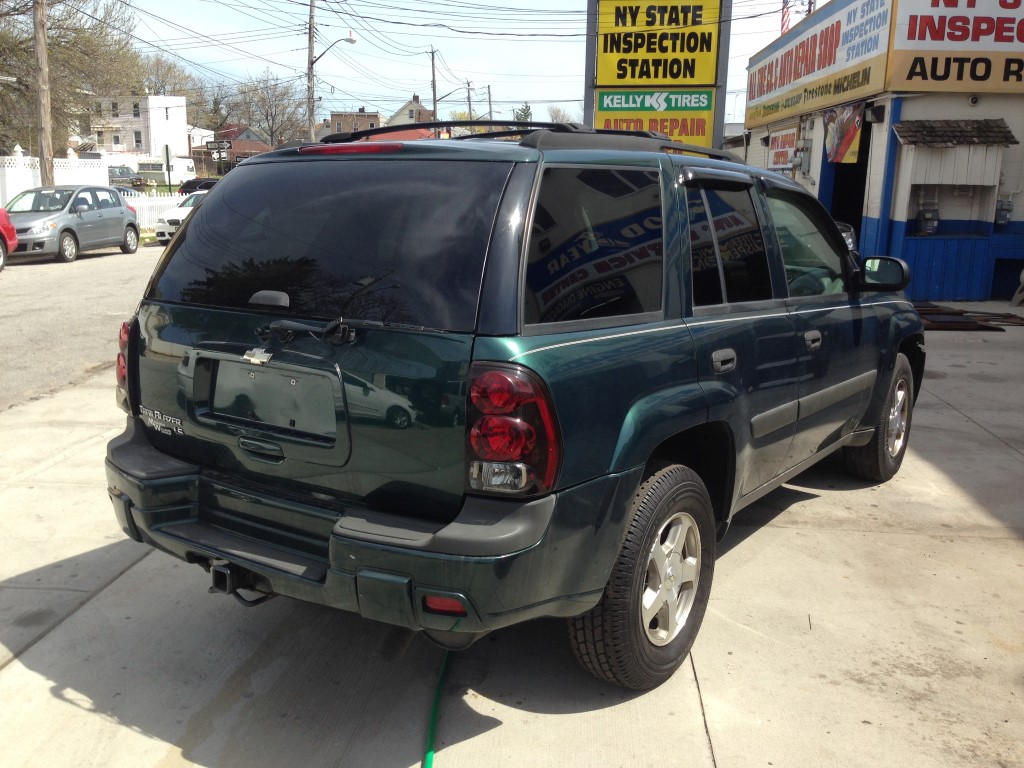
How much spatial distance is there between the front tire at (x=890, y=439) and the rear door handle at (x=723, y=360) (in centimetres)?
217

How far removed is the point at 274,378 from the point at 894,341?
373 centimetres

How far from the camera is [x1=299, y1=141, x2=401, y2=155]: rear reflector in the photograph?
314cm

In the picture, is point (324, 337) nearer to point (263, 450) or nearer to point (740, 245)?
point (263, 450)

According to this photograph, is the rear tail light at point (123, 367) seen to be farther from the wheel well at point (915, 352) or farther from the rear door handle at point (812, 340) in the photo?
the wheel well at point (915, 352)

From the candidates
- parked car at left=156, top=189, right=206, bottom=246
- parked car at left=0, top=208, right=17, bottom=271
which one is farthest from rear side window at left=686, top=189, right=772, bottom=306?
parked car at left=156, top=189, right=206, bottom=246

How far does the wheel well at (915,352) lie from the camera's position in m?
5.66

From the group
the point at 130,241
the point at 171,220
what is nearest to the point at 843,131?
the point at 130,241

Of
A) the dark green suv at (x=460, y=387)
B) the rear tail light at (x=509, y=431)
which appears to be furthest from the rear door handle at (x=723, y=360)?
the rear tail light at (x=509, y=431)

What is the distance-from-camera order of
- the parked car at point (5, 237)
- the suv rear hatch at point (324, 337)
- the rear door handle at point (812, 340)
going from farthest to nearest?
1. the parked car at point (5, 237)
2. the rear door handle at point (812, 340)
3. the suv rear hatch at point (324, 337)

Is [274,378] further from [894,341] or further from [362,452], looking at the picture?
[894,341]

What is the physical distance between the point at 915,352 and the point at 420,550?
4.26 m

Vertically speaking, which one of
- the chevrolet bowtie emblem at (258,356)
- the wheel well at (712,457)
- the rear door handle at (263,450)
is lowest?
the wheel well at (712,457)

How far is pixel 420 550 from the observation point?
2.60 meters

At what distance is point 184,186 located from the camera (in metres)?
43.0
